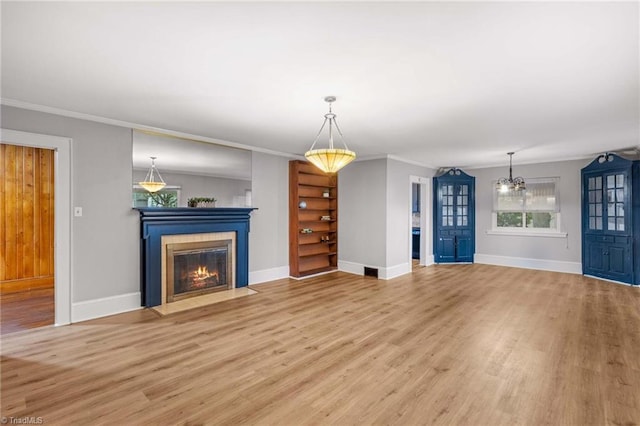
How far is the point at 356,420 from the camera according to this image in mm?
1986

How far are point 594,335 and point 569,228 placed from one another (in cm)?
436

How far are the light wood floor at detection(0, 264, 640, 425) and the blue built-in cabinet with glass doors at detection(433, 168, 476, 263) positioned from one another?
339 centimetres

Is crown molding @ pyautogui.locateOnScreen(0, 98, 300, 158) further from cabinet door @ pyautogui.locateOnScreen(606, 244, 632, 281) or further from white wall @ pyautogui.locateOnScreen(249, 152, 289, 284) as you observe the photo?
cabinet door @ pyautogui.locateOnScreen(606, 244, 632, 281)

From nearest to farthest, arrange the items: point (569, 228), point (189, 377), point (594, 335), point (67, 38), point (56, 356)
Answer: point (67, 38)
point (189, 377)
point (56, 356)
point (594, 335)
point (569, 228)

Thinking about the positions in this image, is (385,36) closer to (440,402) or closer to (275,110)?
(275,110)

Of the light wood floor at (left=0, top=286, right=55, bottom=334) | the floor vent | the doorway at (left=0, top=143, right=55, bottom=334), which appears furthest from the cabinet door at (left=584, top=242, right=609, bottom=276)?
the doorway at (left=0, top=143, right=55, bottom=334)

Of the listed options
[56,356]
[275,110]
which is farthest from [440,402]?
[56,356]

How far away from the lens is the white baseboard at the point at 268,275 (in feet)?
18.5

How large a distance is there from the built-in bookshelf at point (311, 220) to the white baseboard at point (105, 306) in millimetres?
2868

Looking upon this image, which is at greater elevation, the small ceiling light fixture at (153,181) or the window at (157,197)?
the small ceiling light fixture at (153,181)

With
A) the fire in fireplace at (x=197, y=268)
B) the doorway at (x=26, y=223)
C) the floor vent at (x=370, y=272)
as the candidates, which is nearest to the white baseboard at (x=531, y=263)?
the floor vent at (x=370, y=272)

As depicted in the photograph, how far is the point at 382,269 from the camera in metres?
6.16

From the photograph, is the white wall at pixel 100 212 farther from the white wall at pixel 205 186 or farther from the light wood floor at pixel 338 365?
the light wood floor at pixel 338 365

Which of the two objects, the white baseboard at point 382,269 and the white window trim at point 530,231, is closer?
the white baseboard at point 382,269
